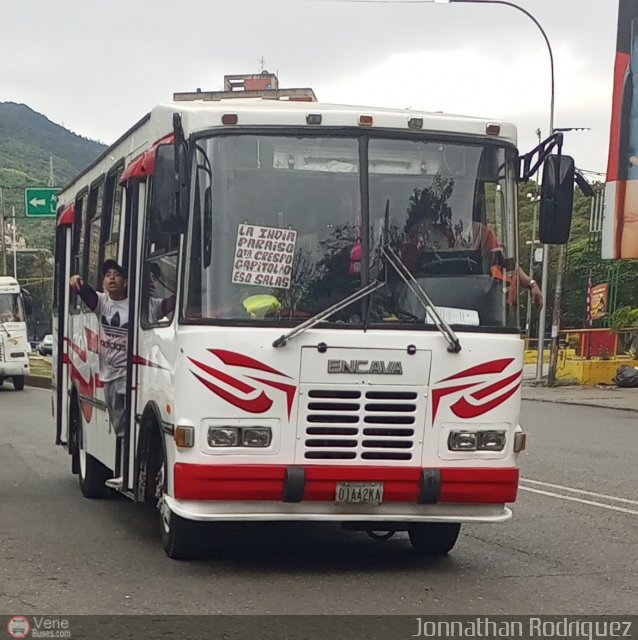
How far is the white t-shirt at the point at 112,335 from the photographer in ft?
31.3

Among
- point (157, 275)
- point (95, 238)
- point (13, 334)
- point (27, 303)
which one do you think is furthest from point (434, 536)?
point (27, 303)

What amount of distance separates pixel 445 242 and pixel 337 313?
839mm

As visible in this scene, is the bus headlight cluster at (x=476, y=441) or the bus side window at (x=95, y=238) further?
the bus side window at (x=95, y=238)

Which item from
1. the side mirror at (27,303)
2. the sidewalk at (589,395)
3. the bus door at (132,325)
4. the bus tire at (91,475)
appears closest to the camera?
the bus door at (132,325)

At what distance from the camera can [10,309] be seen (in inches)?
1308

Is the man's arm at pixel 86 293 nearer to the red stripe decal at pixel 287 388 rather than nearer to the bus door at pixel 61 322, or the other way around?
the bus door at pixel 61 322

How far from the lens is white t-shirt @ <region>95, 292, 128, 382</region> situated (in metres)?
9.55

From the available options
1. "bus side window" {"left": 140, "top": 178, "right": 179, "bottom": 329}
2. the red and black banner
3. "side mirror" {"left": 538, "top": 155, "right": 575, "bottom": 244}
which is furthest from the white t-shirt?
the red and black banner

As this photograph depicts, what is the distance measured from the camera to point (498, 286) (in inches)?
316

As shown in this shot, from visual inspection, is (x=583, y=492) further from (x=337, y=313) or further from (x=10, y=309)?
(x=10, y=309)

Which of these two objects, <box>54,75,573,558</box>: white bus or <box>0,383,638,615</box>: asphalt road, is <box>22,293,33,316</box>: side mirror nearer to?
<box>0,383,638,615</box>: asphalt road

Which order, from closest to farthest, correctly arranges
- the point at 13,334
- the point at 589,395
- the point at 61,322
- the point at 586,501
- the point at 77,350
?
the point at 586,501 < the point at 77,350 < the point at 61,322 < the point at 589,395 < the point at 13,334

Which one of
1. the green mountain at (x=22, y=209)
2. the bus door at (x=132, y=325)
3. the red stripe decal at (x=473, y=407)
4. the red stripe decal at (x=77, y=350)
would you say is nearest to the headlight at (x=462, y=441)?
the red stripe decal at (x=473, y=407)

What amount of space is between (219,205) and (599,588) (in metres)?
3.14
